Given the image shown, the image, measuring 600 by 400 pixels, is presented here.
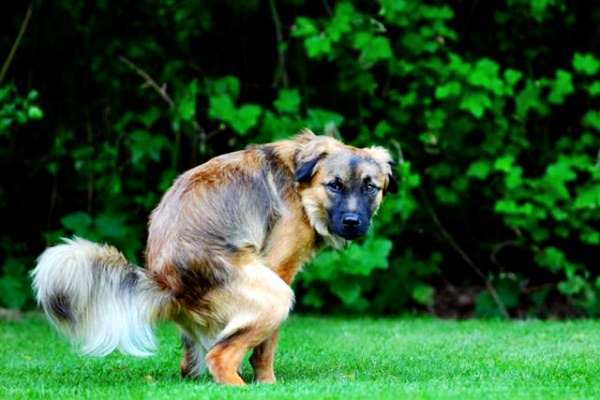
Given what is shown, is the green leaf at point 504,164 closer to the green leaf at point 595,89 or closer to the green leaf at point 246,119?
the green leaf at point 595,89

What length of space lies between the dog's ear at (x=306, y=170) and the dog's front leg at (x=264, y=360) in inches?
39.4

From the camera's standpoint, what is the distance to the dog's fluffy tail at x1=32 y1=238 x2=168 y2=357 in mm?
6699

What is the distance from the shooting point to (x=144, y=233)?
12.6 meters

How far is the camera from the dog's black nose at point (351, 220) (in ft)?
24.3

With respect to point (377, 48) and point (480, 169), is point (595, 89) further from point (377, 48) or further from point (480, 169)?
point (377, 48)

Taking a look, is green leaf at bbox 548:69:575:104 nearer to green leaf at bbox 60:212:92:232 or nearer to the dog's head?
the dog's head

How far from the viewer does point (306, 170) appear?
7.47 m

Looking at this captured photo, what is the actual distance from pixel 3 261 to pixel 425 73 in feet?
16.7

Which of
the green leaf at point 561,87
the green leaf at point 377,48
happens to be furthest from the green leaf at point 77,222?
the green leaf at point 561,87

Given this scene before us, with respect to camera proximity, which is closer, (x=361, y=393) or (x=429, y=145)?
(x=361, y=393)

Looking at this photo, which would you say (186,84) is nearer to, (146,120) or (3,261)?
(146,120)

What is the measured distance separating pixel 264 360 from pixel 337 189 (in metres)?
1.20

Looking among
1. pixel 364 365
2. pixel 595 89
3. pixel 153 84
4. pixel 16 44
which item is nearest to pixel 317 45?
pixel 153 84

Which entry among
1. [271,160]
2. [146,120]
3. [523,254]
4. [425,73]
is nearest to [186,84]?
[146,120]
